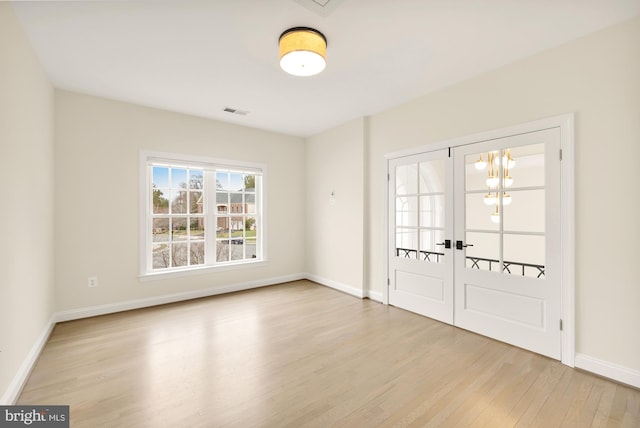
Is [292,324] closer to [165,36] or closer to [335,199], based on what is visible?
[335,199]

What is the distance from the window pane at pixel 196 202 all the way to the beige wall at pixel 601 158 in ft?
14.2

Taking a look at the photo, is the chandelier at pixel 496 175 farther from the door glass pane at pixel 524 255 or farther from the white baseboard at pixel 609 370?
the white baseboard at pixel 609 370

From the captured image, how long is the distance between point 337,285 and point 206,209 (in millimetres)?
2566

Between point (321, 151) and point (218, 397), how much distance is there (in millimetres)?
4204

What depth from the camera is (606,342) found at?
7.61ft

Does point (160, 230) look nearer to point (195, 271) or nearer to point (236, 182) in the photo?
point (195, 271)

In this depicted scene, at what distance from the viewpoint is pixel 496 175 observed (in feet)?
9.91

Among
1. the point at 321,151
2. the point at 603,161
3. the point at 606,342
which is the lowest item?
the point at 606,342

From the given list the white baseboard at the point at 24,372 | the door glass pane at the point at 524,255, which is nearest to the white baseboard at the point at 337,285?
the door glass pane at the point at 524,255

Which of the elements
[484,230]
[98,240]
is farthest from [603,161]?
[98,240]

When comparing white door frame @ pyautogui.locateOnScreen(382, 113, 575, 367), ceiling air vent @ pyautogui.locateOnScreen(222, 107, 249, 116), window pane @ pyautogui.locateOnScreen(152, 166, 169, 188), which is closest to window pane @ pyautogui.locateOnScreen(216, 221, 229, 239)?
window pane @ pyautogui.locateOnScreen(152, 166, 169, 188)

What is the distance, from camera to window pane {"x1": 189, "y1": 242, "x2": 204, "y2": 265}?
4.57 metres

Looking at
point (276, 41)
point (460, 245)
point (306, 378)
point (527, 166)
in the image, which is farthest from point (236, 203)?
point (527, 166)

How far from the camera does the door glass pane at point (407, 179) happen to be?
381cm
